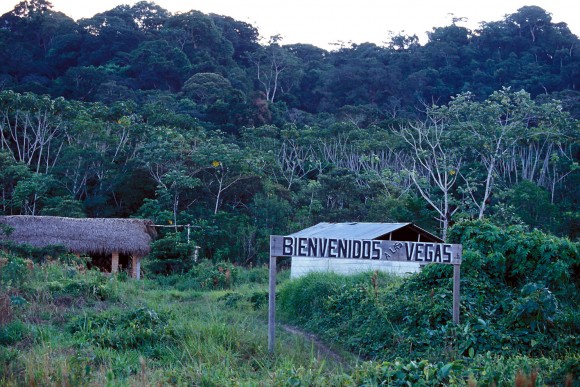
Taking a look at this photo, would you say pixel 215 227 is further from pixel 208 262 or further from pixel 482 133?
pixel 482 133

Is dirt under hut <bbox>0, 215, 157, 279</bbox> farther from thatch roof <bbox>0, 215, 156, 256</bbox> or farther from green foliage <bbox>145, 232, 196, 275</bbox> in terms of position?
green foliage <bbox>145, 232, 196, 275</bbox>

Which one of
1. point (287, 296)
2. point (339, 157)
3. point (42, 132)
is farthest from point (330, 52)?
point (287, 296)

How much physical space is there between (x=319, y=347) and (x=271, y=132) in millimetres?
34061

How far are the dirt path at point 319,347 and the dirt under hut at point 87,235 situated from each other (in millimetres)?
14300

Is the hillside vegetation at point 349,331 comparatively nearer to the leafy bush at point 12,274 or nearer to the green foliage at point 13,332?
the green foliage at point 13,332

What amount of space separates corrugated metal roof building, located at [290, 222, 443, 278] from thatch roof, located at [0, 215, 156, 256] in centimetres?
751

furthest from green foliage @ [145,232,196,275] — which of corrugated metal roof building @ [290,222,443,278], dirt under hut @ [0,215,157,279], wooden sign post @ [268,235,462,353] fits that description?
wooden sign post @ [268,235,462,353]

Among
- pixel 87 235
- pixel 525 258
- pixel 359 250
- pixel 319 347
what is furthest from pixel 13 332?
pixel 87 235

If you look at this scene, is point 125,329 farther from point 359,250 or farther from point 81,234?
point 81,234

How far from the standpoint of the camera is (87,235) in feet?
86.1

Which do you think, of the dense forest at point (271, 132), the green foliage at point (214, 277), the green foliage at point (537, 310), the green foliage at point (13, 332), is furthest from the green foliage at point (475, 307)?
the dense forest at point (271, 132)

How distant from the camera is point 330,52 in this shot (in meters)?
78.2

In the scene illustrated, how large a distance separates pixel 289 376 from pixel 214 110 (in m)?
44.4

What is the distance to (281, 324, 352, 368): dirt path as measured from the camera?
9609 mm
